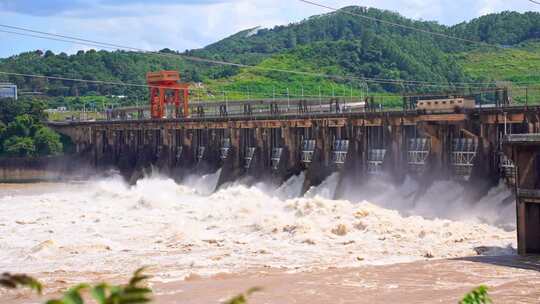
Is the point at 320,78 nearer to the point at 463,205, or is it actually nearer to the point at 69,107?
the point at 69,107

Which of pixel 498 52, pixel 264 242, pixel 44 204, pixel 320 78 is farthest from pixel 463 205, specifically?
pixel 498 52

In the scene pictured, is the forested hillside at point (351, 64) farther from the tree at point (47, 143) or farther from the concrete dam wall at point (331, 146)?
the concrete dam wall at point (331, 146)

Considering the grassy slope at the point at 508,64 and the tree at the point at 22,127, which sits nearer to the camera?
the tree at the point at 22,127

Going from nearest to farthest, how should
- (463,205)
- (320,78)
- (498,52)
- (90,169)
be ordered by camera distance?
(463,205) → (90,169) → (320,78) → (498,52)

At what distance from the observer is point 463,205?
35.8 metres

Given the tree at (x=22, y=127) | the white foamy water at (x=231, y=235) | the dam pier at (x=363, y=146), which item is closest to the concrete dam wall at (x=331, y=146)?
the dam pier at (x=363, y=146)

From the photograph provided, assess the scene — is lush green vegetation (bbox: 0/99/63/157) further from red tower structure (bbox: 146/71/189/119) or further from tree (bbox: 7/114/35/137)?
red tower structure (bbox: 146/71/189/119)

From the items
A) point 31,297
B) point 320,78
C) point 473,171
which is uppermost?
point 320,78

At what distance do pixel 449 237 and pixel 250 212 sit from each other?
10.8 m

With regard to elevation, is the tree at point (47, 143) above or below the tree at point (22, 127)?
below

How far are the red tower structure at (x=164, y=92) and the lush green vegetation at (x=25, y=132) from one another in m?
8.88

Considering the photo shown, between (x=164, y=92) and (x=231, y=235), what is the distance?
4838 centimetres

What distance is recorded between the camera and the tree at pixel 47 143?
75.1 meters

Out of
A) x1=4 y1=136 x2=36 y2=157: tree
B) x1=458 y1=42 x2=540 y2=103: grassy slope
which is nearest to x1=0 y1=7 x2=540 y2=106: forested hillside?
x1=458 y1=42 x2=540 y2=103: grassy slope
